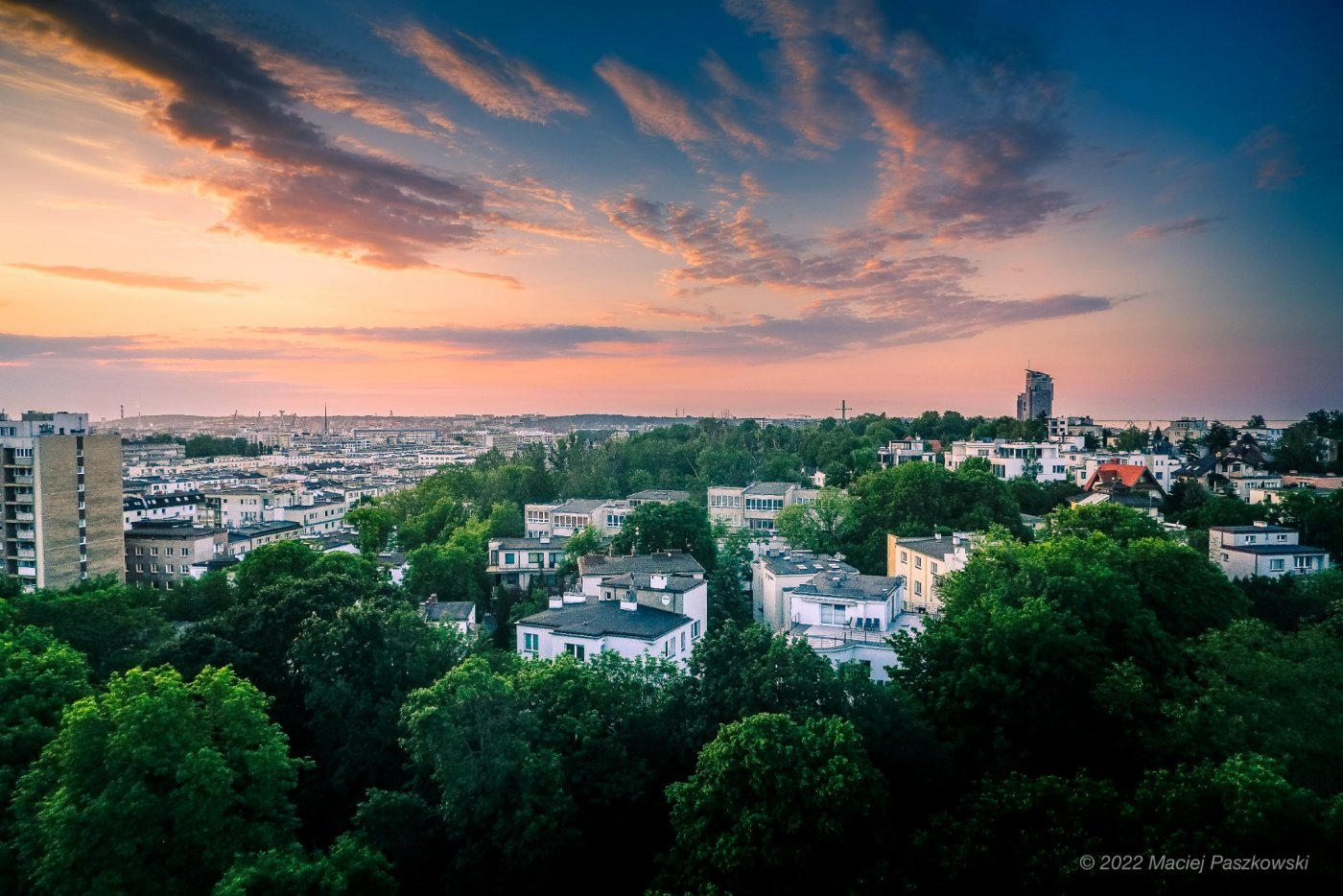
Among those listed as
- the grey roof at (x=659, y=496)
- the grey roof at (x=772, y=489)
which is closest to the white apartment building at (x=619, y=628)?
the grey roof at (x=659, y=496)

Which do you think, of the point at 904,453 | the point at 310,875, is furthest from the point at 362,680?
the point at 904,453

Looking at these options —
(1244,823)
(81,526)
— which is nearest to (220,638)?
(1244,823)

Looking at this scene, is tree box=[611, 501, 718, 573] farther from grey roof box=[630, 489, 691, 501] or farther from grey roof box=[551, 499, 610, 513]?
grey roof box=[630, 489, 691, 501]

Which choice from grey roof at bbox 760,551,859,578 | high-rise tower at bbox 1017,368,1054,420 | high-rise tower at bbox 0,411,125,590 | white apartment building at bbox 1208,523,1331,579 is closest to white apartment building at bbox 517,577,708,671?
grey roof at bbox 760,551,859,578

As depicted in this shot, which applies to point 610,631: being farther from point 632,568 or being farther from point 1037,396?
point 1037,396

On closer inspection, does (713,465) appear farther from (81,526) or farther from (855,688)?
(855,688)
